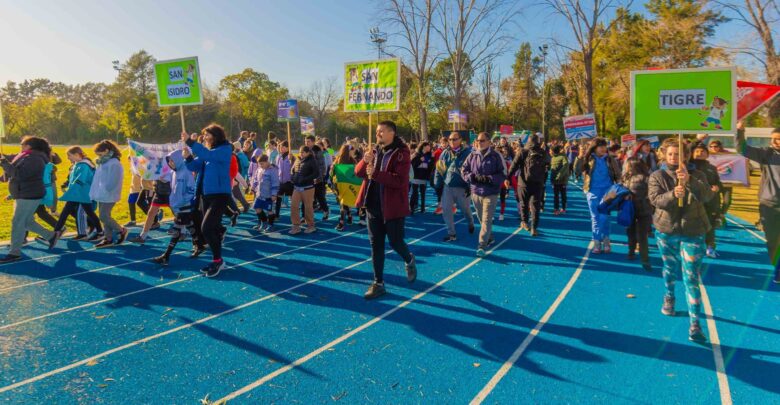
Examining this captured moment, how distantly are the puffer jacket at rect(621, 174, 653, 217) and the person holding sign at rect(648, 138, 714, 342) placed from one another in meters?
2.18

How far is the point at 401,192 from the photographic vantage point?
17.6 ft

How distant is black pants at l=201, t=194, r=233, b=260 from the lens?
6.18 m

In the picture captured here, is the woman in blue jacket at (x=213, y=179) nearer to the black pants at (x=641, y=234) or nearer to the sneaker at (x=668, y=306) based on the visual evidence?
the sneaker at (x=668, y=306)

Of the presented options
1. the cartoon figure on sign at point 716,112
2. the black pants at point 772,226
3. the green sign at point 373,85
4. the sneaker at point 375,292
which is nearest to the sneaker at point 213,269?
the sneaker at point 375,292

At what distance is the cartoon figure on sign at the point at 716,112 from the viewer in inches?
184

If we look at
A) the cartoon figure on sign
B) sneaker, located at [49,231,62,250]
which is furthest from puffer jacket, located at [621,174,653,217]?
sneaker, located at [49,231,62,250]

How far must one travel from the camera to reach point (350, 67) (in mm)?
7547

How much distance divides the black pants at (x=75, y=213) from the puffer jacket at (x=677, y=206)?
9.15m

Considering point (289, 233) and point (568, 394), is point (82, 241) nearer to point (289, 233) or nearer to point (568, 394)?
point (289, 233)

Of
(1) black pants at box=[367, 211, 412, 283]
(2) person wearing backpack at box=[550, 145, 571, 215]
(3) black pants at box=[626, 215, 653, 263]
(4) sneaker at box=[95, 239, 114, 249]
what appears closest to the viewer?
(1) black pants at box=[367, 211, 412, 283]

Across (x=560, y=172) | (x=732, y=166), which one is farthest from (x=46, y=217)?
(x=732, y=166)

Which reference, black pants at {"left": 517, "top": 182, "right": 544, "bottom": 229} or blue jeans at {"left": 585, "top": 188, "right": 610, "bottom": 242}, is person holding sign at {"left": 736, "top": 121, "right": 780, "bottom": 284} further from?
black pants at {"left": 517, "top": 182, "right": 544, "bottom": 229}

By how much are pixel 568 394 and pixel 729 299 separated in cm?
343

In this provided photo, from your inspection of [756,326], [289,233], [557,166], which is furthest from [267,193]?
[756,326]
